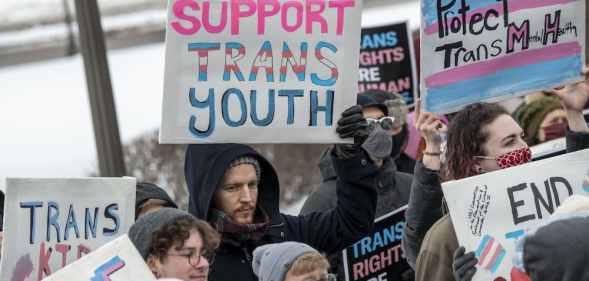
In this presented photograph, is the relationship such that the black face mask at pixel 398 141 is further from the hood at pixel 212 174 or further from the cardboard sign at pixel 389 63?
the hood at pixel 212 174

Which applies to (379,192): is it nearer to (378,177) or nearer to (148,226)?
Result: (378,177)

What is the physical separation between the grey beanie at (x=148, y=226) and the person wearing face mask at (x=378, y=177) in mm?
1429

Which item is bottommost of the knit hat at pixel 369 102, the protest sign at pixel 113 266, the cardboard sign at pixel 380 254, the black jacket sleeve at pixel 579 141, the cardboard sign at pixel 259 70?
the cardboard sign at pixel 380 254

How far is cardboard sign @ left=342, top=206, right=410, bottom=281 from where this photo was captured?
Result: 6.83 metres

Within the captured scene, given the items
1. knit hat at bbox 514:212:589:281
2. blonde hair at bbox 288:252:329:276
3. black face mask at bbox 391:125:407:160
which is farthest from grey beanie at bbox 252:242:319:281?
black face mask at bbox 391:125:407:160

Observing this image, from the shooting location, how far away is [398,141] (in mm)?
7758

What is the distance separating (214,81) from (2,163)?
21.2 feet

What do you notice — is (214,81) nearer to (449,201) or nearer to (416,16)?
(449,201)

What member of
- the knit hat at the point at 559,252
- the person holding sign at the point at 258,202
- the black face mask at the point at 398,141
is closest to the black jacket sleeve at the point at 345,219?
the person holding sign at the point at 258,202

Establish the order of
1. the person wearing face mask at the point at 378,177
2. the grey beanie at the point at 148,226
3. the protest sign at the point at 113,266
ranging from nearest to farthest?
the protest sign at the point at 113,266
the grey beanie at the point at 148,226
the person wearing face mask at the point at 378,177

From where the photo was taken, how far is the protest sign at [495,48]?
5949mm

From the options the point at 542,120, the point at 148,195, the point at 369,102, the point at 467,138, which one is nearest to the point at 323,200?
the point at 369,102

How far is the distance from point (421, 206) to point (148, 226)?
1.10 meters

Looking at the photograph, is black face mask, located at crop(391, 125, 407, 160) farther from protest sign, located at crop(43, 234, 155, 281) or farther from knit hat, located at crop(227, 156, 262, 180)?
protest sign, located at crop(43, 234, 155, 281)
